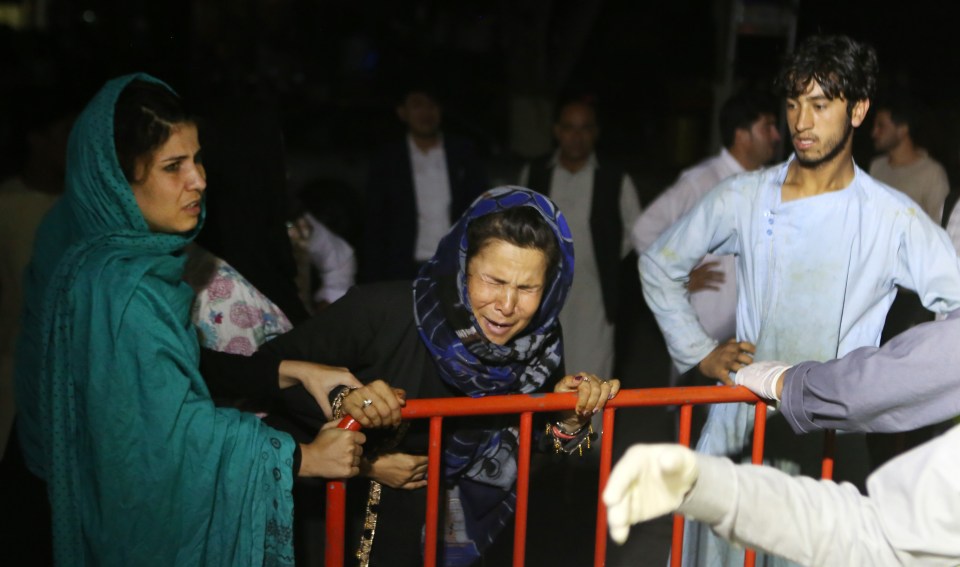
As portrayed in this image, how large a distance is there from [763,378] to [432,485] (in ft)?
3.25

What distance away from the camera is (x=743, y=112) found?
5797mm

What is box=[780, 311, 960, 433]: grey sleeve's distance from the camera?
101 inches

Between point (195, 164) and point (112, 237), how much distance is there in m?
0.38

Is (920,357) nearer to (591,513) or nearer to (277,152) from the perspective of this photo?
(277,152)

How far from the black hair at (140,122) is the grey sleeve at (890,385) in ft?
6.10

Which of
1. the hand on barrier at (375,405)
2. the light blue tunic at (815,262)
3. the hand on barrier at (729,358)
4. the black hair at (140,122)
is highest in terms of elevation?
the black hair at (140,122)

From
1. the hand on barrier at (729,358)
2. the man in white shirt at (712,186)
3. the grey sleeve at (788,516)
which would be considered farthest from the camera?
the man in white shirt at (712,186)

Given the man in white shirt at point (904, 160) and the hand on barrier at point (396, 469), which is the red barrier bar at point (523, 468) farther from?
the man in white shirt at point (904, 160)

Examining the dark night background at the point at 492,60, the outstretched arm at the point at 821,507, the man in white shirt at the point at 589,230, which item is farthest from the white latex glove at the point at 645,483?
the dark night background at the point at 492,60

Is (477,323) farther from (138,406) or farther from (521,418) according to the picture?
(138,406)

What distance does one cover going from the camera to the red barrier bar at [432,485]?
115 inches

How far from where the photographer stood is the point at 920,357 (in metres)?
2.57

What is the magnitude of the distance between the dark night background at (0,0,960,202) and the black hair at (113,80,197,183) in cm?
975

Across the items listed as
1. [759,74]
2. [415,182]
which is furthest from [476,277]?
[759,74]
